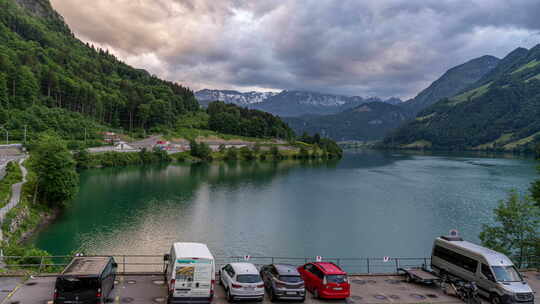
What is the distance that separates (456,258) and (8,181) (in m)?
59.8

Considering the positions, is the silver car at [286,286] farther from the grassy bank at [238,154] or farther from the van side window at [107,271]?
the grassy bank at [238,154]

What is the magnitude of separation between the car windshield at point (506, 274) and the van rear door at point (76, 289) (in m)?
21.3

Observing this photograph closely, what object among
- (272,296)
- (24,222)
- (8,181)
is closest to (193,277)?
(272,296)

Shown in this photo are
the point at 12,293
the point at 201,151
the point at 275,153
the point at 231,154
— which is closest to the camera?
the point at 12,293

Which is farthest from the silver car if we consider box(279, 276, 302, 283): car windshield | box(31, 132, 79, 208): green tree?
box(31, 132, 79, 208): green tree

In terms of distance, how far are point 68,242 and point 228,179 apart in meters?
66.0

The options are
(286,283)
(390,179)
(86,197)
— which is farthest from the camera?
(390,179)

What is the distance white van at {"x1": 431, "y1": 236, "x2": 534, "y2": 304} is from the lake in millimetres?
19964

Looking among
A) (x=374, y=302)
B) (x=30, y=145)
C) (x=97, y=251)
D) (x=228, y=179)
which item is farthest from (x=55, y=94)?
(x=374, y=302)

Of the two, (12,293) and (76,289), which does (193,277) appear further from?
(12,293)

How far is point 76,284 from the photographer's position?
15.8 m

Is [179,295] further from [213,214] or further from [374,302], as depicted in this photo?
[213,214]

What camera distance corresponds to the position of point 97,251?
40.5 meters

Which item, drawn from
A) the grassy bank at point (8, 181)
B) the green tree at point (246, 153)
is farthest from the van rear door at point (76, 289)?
the green tree at point (246, 153)
